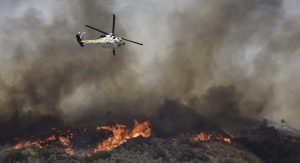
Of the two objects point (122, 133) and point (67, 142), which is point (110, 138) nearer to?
point (122, 133)

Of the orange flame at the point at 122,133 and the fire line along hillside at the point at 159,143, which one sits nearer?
the fire line along hillside at the point at 159,143

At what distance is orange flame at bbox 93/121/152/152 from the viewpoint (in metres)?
137

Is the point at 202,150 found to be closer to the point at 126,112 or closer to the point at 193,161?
the point at 193,161

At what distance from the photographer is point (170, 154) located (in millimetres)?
126812

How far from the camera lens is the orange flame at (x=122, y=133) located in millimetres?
136913

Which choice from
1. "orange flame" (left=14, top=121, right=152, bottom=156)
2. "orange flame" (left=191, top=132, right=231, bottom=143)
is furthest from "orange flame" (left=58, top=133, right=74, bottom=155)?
"orange flame" (left=191, top=132, right=231, bottom=143)

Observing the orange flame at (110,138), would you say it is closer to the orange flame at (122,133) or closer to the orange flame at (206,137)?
the orange flame at (122,133)

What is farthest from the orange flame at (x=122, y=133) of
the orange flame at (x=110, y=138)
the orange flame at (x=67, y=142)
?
the orange flame at (x=67, y=142)

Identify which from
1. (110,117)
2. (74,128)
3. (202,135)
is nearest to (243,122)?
(202,135)

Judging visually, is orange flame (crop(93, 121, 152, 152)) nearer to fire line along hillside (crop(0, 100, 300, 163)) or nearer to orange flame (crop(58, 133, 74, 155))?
fire line along hillside (crop(0, 100, 300, 163))

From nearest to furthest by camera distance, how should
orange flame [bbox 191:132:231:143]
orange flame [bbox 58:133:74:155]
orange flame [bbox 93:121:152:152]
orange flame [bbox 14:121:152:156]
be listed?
orange flame [bbox 58:133:74:155] → orange flame [bbox 14:121:152:156] → orange flame [bbox 93:121:152:152] → orange flame [bbox 191:132:231:143]

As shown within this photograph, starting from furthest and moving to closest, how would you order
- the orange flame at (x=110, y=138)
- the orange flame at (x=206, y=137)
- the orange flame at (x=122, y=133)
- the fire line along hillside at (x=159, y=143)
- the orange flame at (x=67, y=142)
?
the orange flame at (x=206, y=137)
the orange flame at (x=122, y=133)
the orange flame at (x=110, y=138)
the orange flame at (x=67, y=142)
the fire line along hillside at (x=159, y=143)

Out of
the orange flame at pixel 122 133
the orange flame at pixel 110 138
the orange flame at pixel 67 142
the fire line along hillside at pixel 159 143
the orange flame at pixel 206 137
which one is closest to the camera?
the fire line along hillside at pixel 159 143

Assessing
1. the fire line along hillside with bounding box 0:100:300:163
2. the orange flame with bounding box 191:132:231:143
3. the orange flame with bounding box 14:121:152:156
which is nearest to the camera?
the fire line along hillside with bounding box 0:100:300:163
